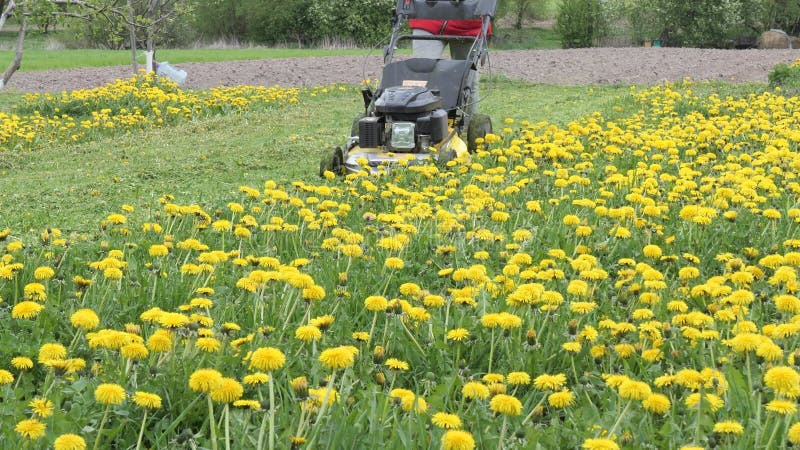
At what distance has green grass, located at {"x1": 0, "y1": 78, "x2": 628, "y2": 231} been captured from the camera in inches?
280

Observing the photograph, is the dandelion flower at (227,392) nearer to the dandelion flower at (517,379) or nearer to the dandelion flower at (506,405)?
the dandelion flower at (506,405)

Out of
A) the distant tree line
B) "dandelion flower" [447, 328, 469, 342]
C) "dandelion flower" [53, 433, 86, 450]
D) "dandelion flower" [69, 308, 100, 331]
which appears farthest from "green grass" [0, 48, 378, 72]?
"dandelion flower" [53, 433, 86, 450]

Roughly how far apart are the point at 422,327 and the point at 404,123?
14.9 feet

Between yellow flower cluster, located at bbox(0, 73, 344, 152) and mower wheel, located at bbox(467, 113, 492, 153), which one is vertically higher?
mower wheel, located at bbox(467, 113, 492, 153)

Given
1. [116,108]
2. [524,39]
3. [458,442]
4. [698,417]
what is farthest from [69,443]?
[524,39]

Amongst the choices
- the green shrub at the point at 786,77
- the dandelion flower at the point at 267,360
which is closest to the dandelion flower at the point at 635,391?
the dandelion flower at the point at 267,360

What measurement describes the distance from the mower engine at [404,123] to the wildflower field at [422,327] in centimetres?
138

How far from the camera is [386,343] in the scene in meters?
3.52

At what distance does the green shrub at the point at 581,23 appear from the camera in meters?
36.2

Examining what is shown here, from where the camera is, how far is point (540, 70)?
21.7 meters

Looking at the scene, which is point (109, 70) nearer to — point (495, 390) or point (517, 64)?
point (517, 64)

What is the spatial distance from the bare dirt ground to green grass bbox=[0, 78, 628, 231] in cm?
577

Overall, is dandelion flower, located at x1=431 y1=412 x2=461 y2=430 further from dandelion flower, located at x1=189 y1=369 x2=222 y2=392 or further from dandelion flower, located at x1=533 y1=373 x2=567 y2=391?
dandelion flower, located at x1=189 y1=369 x2=222 y2=392

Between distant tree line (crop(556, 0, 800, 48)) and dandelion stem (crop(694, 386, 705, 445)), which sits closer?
dandelion stem (crop(694, 386, 705, 445))
